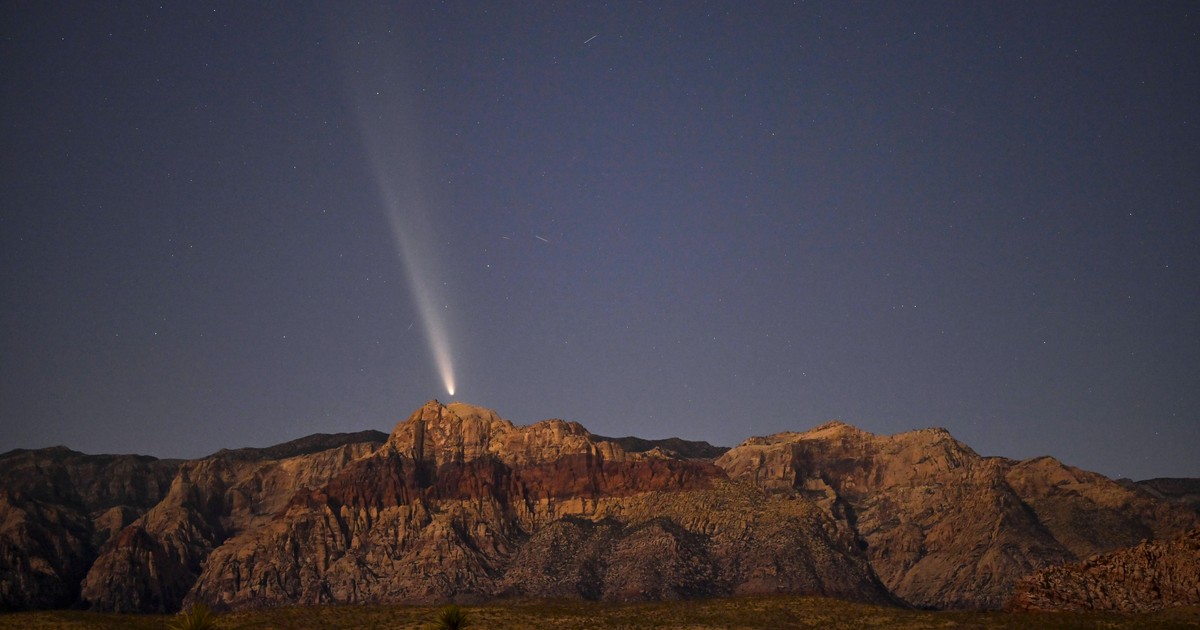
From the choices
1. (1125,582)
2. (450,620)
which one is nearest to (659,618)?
(450,620)

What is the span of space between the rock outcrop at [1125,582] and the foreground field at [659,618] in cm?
604

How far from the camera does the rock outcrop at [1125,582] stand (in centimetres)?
15100

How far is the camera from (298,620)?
158 meters

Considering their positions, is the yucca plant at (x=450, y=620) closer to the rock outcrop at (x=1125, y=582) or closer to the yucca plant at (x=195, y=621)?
the yucca plant at (x=195, y=621)

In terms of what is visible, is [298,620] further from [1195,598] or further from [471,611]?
[1195,598]

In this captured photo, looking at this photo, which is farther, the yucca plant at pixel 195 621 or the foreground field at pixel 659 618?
the foreground field at pixel 659 618

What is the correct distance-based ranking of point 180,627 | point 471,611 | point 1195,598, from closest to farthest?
point 180,627, point 1195,598, point 471,611

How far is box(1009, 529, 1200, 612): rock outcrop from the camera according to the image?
151000mm

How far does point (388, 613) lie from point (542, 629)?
23.1m

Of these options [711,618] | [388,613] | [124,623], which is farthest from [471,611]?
[124,623]

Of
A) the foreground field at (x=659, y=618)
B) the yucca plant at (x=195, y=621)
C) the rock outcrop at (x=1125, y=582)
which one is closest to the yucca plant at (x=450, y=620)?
the foreground field at (x=659, y=618)

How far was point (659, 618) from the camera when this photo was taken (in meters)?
159

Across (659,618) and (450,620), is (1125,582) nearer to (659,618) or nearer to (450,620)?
(659,618)

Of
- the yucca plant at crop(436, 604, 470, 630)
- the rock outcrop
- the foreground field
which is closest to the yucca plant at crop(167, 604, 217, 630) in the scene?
the yucca plant at crop(436, 604, 470, 630)
